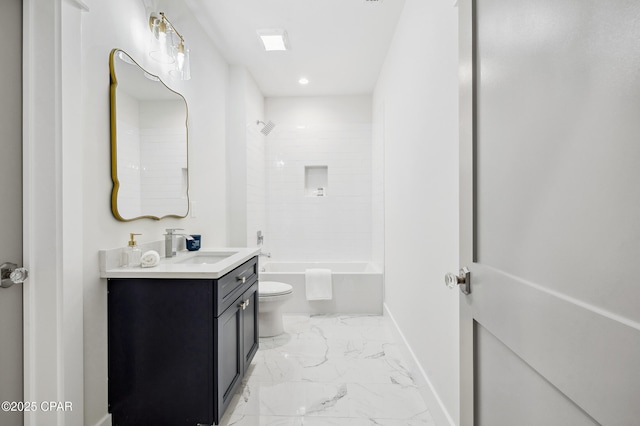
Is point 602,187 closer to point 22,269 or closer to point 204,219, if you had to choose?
point 22,269

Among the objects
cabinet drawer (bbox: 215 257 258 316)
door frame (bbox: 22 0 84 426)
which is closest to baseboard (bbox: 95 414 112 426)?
door frame (bbox: 22 0 84 426)

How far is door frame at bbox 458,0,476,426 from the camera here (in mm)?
958

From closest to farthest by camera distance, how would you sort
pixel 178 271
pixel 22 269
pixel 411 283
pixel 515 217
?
pixel 515 217 → pixel 22 269 → pixel 178 271 → pixel 411 283

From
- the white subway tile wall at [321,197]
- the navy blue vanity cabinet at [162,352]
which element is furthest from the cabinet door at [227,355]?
the white subway tile wall at [321,197]

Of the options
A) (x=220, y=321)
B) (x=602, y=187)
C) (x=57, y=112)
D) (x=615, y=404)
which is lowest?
(x=220, y=321)

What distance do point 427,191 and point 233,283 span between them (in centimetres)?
128

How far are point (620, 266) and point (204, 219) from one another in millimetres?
2753

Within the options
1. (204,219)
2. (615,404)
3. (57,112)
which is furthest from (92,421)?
(615,404)

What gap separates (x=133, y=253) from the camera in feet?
5.66

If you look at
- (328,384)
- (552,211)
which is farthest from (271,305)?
(552,211)

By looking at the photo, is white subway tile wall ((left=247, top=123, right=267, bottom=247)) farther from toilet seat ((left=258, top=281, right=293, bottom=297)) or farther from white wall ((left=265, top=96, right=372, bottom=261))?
toilet seat ((left=258, top=281, right=293, bottom=297))

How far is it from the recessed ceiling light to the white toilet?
221 centimetres

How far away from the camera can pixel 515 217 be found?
0.77 meters

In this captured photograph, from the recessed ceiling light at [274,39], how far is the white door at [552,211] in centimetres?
218
